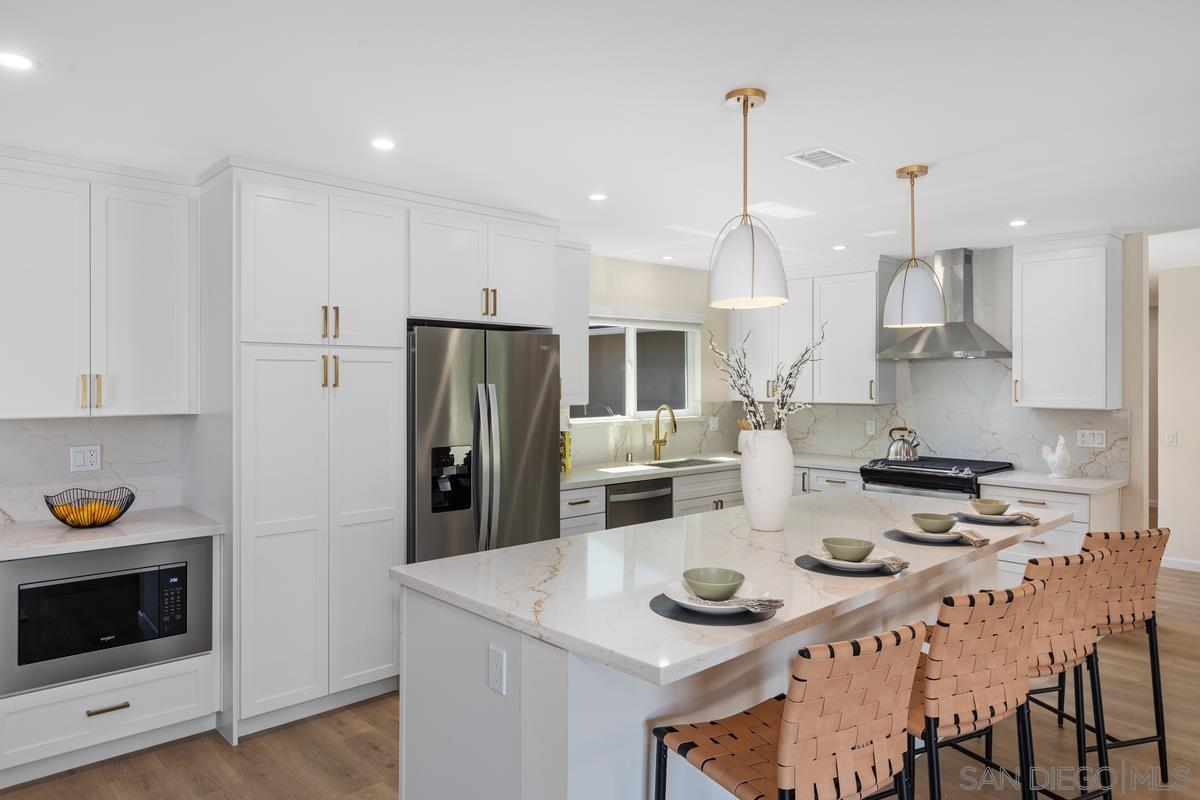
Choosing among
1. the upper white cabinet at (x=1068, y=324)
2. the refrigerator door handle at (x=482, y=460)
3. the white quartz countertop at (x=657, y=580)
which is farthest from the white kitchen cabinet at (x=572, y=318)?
the upper white cabinet at (x=1068, y=324)

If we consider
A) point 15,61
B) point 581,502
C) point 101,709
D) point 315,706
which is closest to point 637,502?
point 581,502

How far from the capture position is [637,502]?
15.6ft

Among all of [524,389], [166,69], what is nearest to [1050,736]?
[524,389]

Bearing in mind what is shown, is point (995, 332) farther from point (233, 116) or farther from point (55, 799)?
point (55, 799)

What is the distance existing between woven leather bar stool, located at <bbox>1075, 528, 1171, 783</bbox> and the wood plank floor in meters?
0.27

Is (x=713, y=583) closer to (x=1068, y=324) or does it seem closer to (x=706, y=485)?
(x=706, y=485)

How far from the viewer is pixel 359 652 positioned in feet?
11.3

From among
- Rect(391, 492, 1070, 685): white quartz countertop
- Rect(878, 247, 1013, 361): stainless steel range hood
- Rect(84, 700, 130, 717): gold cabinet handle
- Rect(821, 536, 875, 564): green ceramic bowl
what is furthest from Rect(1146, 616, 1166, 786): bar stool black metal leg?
Rect(84, 700, 130, 717): gold cabinet handle

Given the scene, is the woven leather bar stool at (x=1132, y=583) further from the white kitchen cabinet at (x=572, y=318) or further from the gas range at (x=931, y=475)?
the white kitchen cabinet at (x=572, y=318)

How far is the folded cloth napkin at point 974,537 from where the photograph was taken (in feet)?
8.26

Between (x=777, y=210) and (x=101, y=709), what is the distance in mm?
3808

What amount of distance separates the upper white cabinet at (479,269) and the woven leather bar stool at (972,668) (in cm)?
266

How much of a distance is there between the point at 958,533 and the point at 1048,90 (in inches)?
58.7

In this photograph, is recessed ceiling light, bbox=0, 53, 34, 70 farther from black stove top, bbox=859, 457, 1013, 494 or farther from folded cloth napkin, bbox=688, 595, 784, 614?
black stove top, bbox=859, 457, 1013, 494
